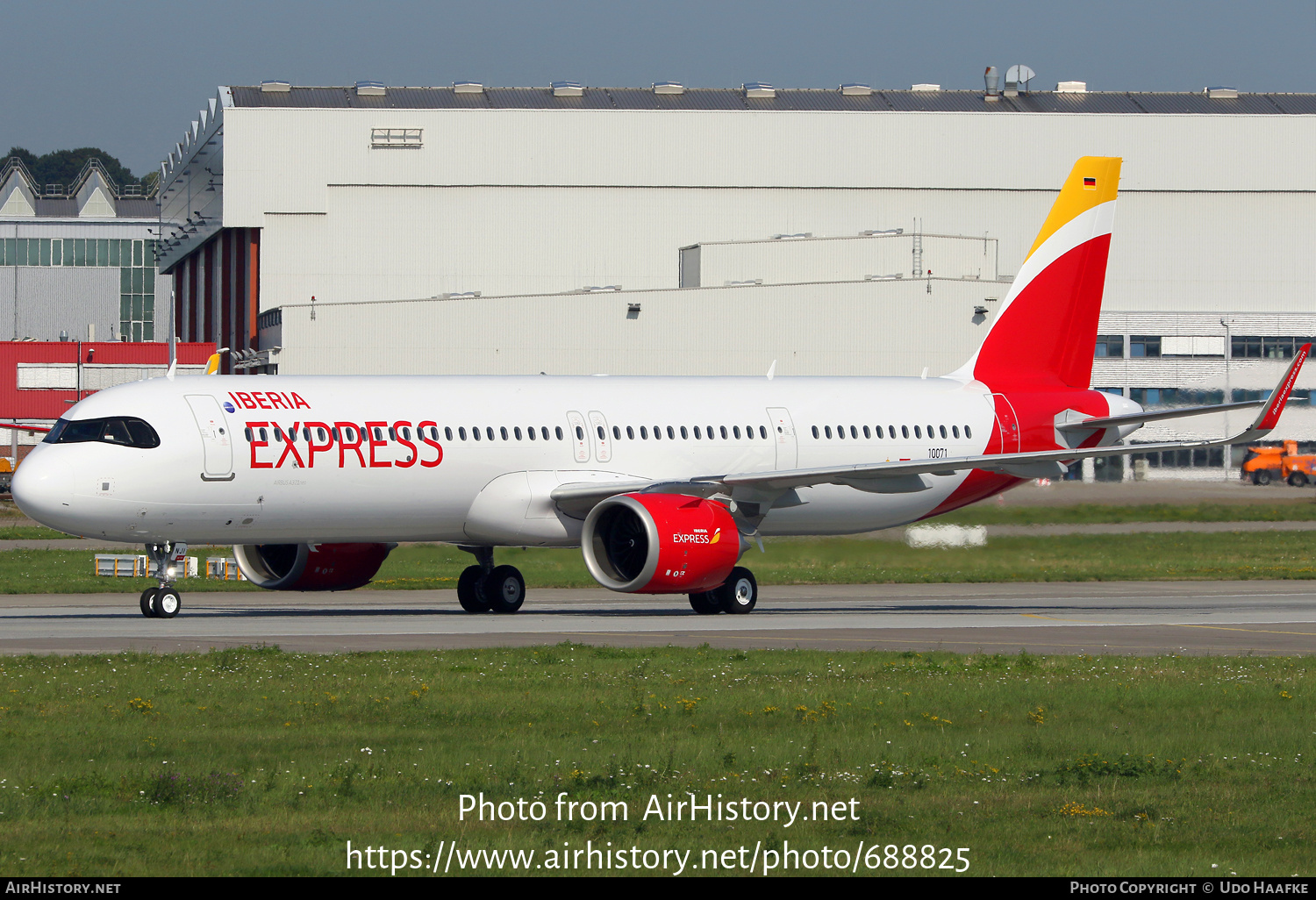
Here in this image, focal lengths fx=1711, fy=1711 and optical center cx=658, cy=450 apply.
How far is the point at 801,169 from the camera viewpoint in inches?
3605

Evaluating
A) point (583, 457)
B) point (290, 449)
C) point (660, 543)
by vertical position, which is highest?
point (290, 449)

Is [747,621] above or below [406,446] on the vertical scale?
below

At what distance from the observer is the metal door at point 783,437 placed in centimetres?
3475

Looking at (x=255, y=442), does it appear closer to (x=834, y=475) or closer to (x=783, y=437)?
(x=834, y=475)

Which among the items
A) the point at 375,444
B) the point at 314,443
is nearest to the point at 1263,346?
the point at 375,444

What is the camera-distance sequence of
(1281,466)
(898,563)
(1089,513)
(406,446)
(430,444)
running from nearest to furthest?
1. (406,446)
2. (430,444)
3. (898,563)
4. (1089,513)
5. (1281,466)

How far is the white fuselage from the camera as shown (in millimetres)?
28938

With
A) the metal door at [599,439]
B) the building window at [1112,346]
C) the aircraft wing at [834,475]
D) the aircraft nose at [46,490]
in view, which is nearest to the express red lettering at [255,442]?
the aircraft nose at [46,490]

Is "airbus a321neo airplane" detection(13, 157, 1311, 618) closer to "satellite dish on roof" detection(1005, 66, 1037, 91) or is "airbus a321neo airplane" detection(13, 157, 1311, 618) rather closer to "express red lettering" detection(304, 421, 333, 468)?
"express red lettering" detection(304, 421, 333, 468)

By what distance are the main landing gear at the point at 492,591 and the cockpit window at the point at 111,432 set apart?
6.79 metres

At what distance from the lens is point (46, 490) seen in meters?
28.0

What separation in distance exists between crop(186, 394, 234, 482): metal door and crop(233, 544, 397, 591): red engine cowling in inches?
173

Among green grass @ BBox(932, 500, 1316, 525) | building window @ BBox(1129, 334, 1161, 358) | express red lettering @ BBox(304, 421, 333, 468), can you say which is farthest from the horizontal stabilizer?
building window @ BBox(1129, 334, 1161, 358)

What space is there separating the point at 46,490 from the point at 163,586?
3212mm
